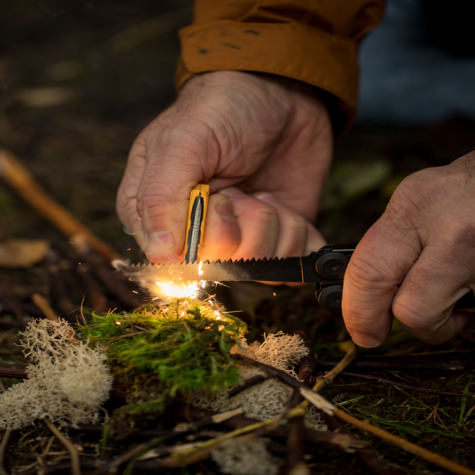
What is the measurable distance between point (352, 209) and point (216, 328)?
308 centimetres

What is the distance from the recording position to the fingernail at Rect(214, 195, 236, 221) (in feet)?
6.91

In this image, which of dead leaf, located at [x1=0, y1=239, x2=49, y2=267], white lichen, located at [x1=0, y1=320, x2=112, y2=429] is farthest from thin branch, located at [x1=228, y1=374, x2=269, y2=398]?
dead leaf, located at [x1=0, y1=239, x2=49, y2=267]

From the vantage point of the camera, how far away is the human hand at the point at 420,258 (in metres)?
1.60

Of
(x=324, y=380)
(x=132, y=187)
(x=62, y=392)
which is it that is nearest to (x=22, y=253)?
(x=132, y=187)

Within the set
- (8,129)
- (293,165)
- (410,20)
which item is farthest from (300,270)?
(8,129)

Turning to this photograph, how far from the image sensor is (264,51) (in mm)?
2553

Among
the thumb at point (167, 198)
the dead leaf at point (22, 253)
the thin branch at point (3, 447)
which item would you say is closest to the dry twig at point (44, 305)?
the dead leaf at point (22, 253)

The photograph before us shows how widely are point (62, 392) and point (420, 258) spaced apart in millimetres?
1319

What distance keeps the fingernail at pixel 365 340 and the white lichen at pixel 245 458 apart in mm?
743

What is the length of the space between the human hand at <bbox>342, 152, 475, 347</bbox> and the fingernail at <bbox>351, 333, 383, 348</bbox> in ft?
0.09

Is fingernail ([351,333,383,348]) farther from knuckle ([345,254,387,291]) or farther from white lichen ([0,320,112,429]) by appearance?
white lichen ([0,320,112,429])

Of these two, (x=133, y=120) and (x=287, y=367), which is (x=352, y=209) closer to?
(x=287, y=367)

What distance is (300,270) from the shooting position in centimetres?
184

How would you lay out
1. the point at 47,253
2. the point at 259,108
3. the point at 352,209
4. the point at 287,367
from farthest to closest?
the point at 352,209, the point at 47,253, the point at 259,108, the point at 287,367
